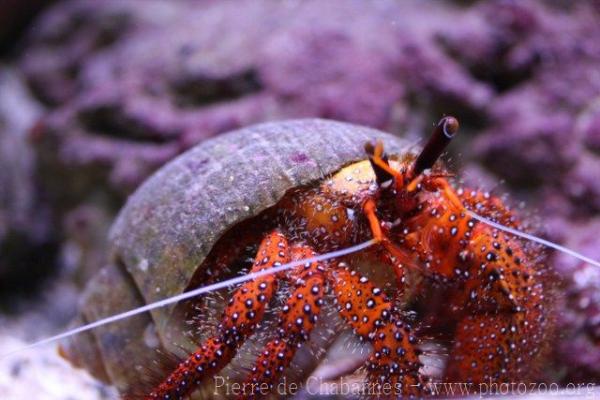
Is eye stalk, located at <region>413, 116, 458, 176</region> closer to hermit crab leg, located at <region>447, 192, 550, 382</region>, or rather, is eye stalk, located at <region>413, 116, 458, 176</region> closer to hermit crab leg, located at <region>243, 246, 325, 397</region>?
hermit crab leg, located at <region>447, 192, 550, 382</region>

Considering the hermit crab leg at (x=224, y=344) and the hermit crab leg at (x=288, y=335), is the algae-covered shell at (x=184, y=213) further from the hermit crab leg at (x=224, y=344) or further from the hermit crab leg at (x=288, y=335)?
the hermit crab leg at (x=288, y=335)

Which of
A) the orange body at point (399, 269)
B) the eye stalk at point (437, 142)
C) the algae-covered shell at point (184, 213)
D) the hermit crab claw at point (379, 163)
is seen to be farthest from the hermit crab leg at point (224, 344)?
the eye stalk at point (437, 142)

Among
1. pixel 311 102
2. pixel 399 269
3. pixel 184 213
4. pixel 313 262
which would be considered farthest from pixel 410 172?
pixel 311 102

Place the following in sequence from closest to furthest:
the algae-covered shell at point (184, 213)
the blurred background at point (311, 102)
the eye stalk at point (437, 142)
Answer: the eye stalk at point (437, 142)
the algae-covered shell at point (184, 213)
the blurred background at point (311, 102)

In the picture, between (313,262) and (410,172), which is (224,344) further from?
(410,172)

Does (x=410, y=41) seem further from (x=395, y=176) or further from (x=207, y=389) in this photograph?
(x=207, y=389)

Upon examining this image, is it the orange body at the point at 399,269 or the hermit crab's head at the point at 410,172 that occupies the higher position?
the hermit crab's head at the point at 410,172

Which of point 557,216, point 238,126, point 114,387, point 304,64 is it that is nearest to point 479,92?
point 557,216
